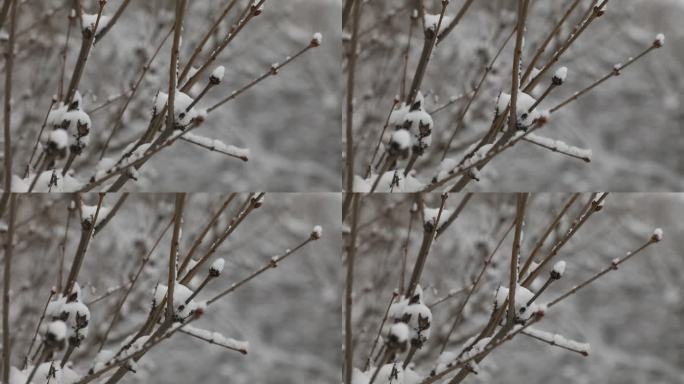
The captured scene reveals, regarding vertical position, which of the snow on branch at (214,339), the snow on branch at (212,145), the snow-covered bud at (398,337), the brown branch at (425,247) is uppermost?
the snow on branch at (212,145)

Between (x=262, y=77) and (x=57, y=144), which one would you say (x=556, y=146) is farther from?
(x=57, y=144)

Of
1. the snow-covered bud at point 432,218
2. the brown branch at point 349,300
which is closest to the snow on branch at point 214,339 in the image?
the brown branch at point 349,300

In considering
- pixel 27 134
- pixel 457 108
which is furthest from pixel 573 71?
pixel 27 134

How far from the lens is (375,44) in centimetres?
188

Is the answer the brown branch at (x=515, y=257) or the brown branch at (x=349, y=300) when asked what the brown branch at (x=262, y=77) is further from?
the brown branch at (x=515, y=257)

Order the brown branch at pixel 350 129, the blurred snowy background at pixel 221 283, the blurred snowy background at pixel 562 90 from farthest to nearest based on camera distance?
1. the blurred snowy background at pixel 221 283
2. the blurred snowy background at pixel 562 90
3. the brown branch at pixel 350 129

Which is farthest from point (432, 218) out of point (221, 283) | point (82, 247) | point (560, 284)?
point (560, 284)

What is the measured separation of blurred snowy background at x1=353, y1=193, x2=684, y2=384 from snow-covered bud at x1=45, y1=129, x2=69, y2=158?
727mm

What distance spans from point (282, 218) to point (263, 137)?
26cm

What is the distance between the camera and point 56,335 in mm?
1267

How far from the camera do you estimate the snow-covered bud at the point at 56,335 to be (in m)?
1.27

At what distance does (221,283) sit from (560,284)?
4.46ft

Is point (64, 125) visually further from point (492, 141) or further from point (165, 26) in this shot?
point (492, 141)

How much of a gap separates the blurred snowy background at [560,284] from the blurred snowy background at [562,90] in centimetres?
17
